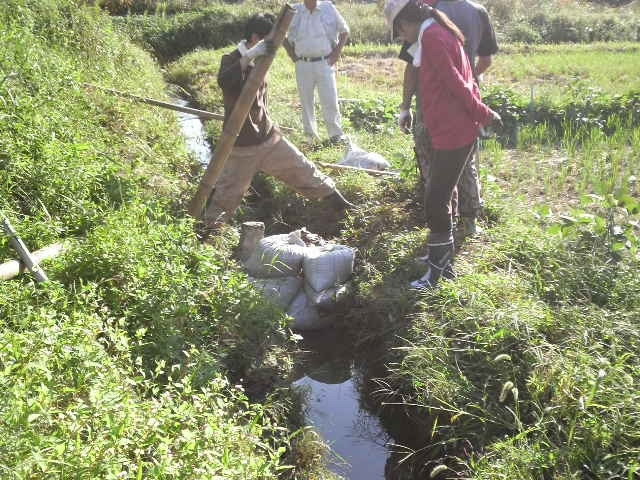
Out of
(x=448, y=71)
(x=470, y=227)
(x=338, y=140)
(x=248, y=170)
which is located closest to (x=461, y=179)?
(x=470, y=227)

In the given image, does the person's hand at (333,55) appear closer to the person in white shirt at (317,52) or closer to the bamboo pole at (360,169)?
the person in white shirt at (317,52)

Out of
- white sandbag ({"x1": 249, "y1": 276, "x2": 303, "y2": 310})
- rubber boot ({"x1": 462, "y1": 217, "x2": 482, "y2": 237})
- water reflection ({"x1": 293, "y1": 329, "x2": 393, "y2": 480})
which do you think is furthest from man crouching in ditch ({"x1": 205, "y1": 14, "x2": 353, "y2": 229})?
water reflection ({"x1": 293, "y1": 329, "x2": 393, "y2": 480})

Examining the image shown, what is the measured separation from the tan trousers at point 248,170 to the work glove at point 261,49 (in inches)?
29.4

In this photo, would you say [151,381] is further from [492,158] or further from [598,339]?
[492,158]

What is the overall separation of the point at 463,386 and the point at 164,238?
72.2 inches

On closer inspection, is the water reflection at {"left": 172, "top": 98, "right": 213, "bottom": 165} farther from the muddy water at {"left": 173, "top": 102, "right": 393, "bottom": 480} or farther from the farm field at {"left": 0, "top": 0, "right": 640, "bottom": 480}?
the muddy water at {"left": 173, "top": 102, "right": 393, "bottom": 480}

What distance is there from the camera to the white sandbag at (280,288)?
12.6 ft

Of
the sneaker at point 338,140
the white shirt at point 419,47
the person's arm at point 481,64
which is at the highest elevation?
the white shirt at point 419,47

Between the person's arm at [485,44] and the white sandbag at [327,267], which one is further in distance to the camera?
the person's arm at [485,44]

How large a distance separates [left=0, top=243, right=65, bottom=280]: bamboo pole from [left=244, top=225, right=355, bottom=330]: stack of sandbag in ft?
4.00

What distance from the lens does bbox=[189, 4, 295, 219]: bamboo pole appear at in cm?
369

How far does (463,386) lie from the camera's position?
291cm

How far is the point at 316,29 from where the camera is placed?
6.28m

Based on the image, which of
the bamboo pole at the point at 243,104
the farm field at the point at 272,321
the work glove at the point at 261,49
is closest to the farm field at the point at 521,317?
the farm field at the point at 272,321
